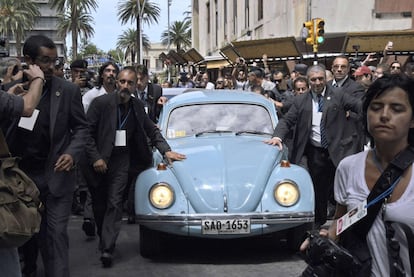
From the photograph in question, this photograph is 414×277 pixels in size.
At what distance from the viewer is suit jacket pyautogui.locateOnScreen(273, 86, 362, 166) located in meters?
7.12

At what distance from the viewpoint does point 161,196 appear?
19.6ft

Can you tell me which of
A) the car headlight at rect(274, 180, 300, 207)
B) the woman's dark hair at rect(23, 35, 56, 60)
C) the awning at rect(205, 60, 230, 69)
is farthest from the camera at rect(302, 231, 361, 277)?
the awning at rect(205, 60, 230, 69)

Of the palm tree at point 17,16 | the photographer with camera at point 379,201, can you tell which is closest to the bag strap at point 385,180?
the photographer with camera at point 379,201

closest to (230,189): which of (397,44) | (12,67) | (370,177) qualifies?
(12,67)

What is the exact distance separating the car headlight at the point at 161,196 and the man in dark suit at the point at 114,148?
39cm

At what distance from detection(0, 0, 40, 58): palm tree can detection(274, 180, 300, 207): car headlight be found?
2916 inches

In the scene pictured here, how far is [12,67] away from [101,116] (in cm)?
127

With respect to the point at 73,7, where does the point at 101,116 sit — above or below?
below

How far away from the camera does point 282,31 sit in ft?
103

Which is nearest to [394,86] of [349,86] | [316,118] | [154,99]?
[316,118]

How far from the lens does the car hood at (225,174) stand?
5.87 metres

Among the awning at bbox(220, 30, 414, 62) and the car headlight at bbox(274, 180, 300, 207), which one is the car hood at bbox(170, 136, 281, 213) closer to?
the car headlight at bbox(274, 180, 300, 207)

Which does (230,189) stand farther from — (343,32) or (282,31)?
(282,31)

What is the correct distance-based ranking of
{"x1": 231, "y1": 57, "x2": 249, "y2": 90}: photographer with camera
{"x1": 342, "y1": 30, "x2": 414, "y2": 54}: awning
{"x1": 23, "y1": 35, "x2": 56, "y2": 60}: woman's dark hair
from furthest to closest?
{"x1": 342, "y1": 30, "x2": 414, "y2": 54}: awning → {"x1": 231, "y1": 57, "x2": 249, "y2": 90}: photographer with camera → {"x1": 23, "y1": 35, "x2": 56, "y2": 60}: woman's dark hair
